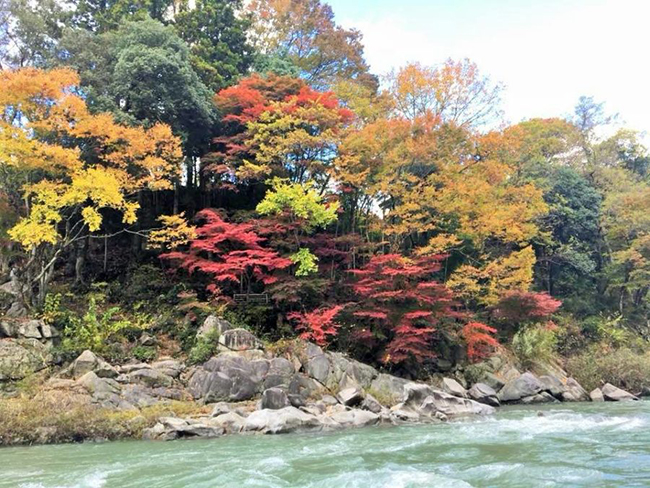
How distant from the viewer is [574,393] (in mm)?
22297

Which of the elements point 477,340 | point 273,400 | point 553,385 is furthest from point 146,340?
point 553,385

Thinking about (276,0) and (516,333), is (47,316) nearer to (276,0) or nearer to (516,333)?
(516,333)

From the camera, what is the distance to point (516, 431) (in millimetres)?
13453

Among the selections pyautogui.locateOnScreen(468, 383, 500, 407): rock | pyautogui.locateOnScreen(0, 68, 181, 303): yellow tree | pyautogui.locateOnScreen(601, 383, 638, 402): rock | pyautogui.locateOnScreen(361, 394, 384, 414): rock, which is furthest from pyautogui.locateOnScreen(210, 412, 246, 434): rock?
pyautogui.locateOnScreen(601, 383, 638, 402): rock

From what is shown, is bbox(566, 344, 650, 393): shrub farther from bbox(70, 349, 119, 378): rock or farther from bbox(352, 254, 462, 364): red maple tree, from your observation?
bbox(70, 349, 119, 378): rock

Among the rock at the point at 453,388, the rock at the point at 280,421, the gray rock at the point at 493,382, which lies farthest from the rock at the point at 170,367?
the gray rock at the point at 493,382

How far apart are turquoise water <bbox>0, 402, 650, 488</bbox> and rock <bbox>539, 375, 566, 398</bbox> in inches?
286

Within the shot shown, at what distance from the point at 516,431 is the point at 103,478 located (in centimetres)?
999

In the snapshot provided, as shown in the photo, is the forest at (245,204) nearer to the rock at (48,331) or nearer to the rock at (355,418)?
the rock at (48,331)

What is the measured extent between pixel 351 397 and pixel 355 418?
136cm

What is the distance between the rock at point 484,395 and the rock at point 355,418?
6169 mm

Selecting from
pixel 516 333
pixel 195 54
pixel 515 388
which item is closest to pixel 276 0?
pixel 195 54

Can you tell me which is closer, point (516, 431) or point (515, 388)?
point (516, 431)

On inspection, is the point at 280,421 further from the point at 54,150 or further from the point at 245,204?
the point at 245,204
